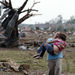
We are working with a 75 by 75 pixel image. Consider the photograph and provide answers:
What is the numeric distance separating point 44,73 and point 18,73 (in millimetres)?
984

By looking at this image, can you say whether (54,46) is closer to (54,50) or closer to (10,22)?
(54,50)

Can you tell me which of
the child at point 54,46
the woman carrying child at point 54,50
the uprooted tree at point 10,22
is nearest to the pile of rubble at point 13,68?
the woman carrying child at point 54,50

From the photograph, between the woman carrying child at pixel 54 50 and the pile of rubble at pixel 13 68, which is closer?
the woman carrying child at pixel 54 50

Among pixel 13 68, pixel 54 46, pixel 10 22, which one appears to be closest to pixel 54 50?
pixel 54 46

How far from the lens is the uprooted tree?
1873 cm

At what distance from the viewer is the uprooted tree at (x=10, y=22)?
1873 cm

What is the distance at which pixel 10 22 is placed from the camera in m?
18.6

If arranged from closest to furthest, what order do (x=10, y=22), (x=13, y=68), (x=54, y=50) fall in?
1. (x=54, y=50)
2. (x=13, y=68)
3. (x=10, y=22)

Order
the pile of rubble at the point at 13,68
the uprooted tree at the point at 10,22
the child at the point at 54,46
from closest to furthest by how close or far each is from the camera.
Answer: the child at the point at 54,46, the pile of rubble at the point at 13,68, the uprooted tree at the point at 10,22

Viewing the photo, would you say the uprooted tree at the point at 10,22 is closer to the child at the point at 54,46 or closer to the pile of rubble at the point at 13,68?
the pile of rubble at the point at 13,68

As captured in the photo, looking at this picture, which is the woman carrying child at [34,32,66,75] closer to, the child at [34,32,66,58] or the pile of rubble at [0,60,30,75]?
the child at [34,32,66,58]

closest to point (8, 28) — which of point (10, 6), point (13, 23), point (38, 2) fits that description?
point (13, 23)

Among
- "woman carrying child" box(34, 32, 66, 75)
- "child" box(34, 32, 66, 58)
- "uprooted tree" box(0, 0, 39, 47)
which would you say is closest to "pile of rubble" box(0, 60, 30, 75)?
"woman carrying child" box(34, 32, 66, 75)

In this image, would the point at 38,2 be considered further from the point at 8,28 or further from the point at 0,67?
the point at 0,67
